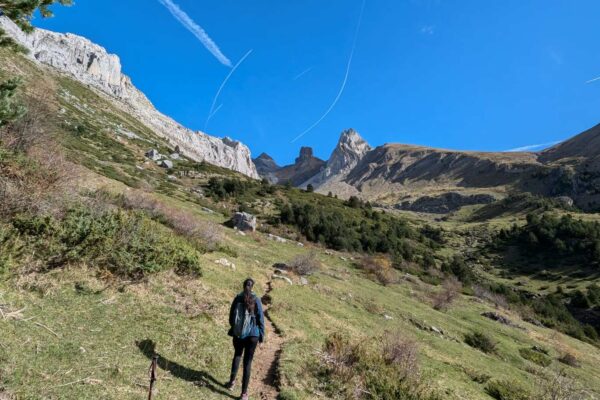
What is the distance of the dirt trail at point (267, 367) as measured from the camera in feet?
31.1

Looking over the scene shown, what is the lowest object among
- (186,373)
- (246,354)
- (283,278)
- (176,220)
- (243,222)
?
(186,373)

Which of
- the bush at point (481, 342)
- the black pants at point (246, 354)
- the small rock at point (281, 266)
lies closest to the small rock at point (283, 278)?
the small rock at point (281, 266)

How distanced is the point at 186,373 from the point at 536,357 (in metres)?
24.2

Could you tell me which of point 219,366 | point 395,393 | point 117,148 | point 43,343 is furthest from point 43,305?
point 117,148

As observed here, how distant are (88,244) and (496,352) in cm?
2280

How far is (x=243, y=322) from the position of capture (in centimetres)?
873

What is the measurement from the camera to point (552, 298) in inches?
1991

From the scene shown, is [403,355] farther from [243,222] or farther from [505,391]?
[243,222]

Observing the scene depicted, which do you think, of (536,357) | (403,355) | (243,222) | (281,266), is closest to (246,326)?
(403,355)

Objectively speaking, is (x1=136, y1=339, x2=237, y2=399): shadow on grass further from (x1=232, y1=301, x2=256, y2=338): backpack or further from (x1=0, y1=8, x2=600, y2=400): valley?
(x1=232, y1=301, x2=256, y2=338): backpack

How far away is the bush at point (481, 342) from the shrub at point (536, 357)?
3009 millimetres

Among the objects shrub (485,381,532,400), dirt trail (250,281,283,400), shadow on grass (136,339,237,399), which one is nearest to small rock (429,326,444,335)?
shrub (485,381,532,400)

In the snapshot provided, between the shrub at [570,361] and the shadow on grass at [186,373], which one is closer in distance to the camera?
the shadow on grass at [186,373]

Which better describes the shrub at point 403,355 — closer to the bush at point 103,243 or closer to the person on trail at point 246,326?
the person on trail at point 246,326
